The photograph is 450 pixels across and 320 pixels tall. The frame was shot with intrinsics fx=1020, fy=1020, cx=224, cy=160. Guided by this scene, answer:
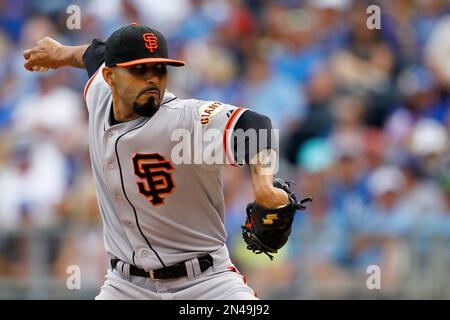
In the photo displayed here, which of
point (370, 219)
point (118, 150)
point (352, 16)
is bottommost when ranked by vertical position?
point (370, 219)

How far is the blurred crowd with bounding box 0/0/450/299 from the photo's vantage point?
8453mm

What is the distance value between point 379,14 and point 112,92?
594 centimetres

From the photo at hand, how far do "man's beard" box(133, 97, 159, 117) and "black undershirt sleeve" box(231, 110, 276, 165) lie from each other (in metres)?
0.51

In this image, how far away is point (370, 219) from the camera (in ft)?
29.2

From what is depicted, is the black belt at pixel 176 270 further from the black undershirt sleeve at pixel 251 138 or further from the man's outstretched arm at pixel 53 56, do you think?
the man's outstretched arm at pixel 53 56

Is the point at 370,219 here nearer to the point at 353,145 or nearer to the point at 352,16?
the point at 353,145

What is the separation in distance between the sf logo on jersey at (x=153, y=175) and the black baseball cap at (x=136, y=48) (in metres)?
0.47

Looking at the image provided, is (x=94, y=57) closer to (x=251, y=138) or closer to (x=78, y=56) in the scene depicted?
Answer: (x=78, y=56)

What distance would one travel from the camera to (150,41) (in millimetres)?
5062

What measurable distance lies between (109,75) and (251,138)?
958 mm

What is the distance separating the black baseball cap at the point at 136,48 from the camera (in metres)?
5.02

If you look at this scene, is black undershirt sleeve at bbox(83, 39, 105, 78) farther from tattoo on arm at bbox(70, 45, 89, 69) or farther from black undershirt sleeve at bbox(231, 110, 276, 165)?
black undershirt sleeve at bbox(231, 110, 276, 165)

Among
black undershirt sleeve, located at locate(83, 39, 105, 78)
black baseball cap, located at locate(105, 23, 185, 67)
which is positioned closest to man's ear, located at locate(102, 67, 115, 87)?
black baseball cap, located at locate(105, 23, 185, 67)
